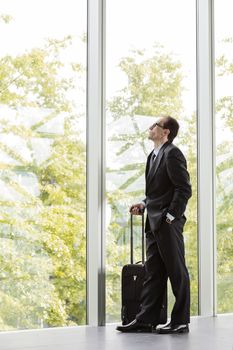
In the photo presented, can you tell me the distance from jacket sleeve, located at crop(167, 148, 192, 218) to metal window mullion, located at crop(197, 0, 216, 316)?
1.13 meters

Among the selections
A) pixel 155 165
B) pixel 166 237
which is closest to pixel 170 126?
pixel 155 165

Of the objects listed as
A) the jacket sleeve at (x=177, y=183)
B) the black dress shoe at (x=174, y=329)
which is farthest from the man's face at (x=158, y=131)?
the black dress shoe at (x=174, y=329)

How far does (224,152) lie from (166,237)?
153 cm

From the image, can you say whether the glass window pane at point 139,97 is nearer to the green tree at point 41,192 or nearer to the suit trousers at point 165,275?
the green tree at point 41,192

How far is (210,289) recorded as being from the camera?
563 cm

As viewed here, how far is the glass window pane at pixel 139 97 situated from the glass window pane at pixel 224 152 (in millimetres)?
232

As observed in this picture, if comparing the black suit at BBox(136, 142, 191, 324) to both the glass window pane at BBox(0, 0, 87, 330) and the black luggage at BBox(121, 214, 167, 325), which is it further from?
the glass window pane at BBox(0, 0, 87, 330)

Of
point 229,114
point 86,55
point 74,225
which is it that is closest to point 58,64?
point 86,55

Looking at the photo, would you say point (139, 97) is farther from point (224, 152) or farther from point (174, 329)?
point (174, 329)

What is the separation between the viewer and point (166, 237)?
4.58 metres

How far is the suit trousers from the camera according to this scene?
15.0ft

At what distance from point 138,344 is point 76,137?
166 cm

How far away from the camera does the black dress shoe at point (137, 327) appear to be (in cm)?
461

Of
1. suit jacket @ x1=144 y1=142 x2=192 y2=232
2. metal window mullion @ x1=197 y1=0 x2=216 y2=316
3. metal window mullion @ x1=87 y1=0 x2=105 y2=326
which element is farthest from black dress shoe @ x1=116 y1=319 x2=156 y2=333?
metal window mullion @ x1=197 y1=0 x2=216 y2=316
